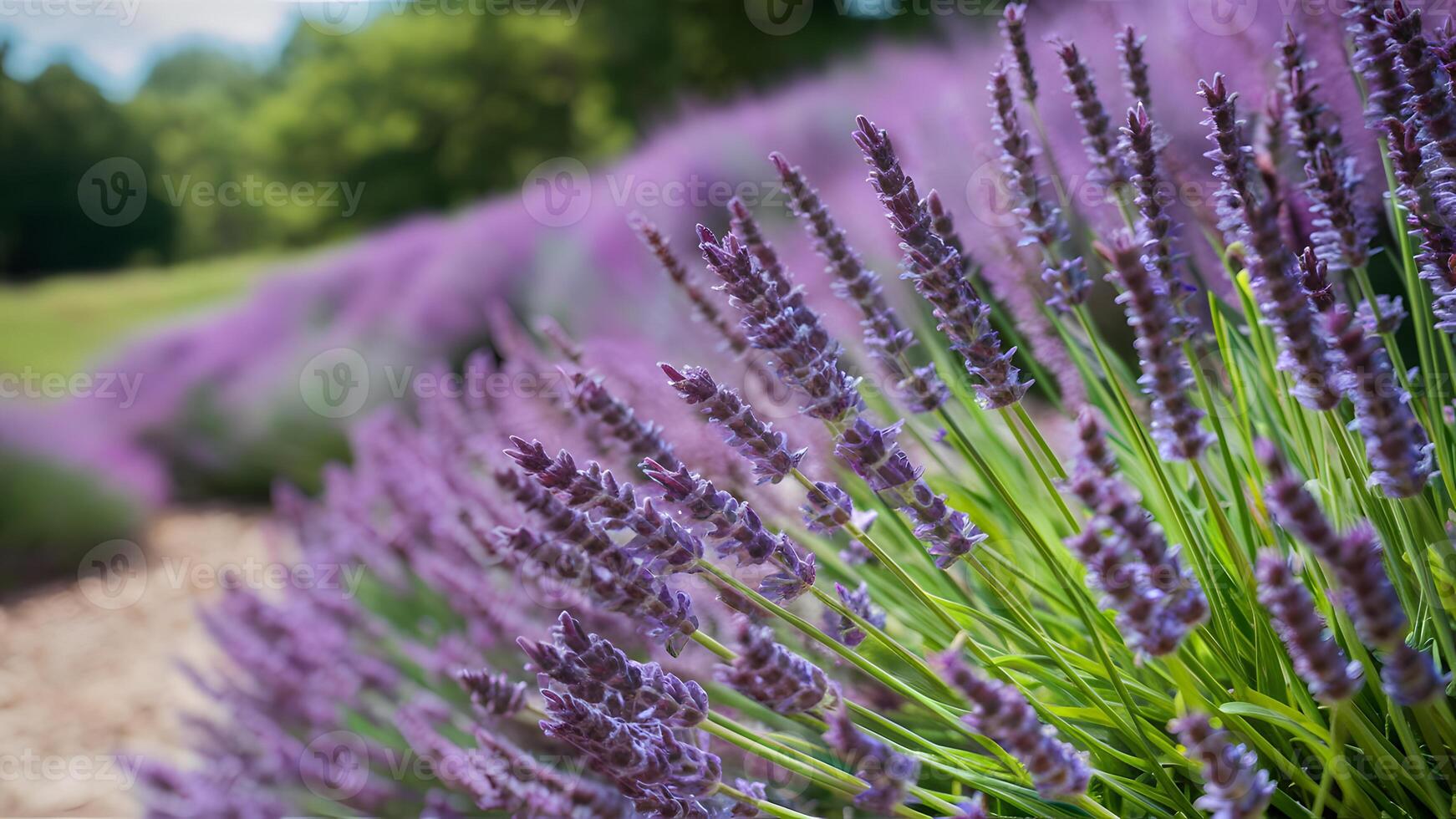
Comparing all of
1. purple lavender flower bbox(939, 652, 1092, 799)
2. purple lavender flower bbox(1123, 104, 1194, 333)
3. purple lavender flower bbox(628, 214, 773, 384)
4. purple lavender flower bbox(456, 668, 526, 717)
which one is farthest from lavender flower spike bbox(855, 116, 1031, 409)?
purple lavender flower bbox(456, 668, 526, 717)

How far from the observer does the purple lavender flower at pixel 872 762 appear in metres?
0.46

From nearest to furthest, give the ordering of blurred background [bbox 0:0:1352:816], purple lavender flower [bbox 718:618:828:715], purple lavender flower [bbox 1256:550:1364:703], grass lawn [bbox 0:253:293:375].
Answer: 1. purple lavender flower [bbox 1256:550:1364:703]
2. purple lavender flower [bbox 718:618:828:715]
3. blurred background [bbox 0:0:1352:816]
4. grass lawn [bbox 0:253:293:375]

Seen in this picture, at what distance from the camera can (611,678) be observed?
1.94ft

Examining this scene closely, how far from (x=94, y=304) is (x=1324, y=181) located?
18.2 meters

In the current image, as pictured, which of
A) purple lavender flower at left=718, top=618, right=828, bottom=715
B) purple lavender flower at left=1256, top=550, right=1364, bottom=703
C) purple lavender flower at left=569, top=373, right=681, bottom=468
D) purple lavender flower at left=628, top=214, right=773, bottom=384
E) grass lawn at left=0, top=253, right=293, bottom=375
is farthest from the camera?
grass lawn at left=0, top=253, right=293, bottom=375

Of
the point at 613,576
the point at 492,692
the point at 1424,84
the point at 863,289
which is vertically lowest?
the point at 492,692

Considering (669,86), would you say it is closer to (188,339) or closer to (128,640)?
(188,339)

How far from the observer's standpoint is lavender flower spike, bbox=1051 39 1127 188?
71 cm

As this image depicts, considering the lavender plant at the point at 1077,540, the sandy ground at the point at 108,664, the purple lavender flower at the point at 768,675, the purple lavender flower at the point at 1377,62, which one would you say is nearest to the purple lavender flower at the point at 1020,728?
the lavender plant at the point at 1077,540

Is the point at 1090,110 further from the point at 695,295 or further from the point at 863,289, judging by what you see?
the point at 695,295

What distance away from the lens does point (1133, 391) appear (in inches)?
45.4

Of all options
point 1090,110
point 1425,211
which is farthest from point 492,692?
point 1425,211

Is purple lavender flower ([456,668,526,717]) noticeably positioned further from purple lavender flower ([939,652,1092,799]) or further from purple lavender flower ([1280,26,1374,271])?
purple lavender flower ([1280,26,1374,271])

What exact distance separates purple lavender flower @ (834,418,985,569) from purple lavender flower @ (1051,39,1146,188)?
0.30m
